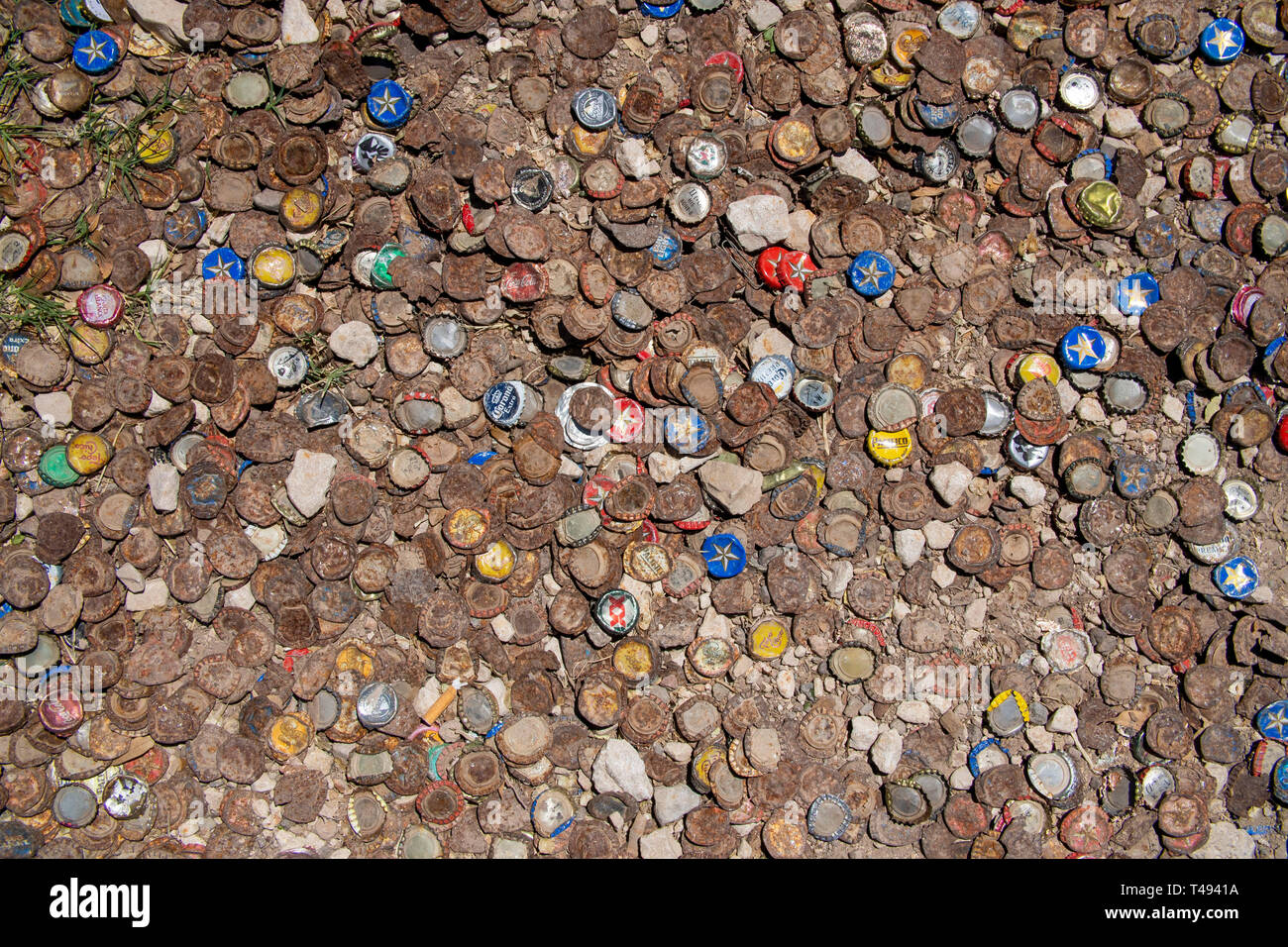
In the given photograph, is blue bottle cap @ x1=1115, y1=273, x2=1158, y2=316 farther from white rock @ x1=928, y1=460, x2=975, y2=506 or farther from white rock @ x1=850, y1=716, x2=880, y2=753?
white rock @ x1=850, y1=716, x2=880, y2=753

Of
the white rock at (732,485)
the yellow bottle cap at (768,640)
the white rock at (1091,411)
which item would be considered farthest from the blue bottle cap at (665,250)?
the white rock at (1091,411)

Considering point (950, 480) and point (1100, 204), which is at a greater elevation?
point (1100, 204)

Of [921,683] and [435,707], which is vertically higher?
[921,683]

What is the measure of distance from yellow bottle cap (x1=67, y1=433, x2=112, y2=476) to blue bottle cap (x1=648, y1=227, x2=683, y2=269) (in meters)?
3.02

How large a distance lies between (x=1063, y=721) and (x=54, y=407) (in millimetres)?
5476

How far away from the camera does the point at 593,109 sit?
15.4 feet

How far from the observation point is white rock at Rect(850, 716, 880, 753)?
4598 mm

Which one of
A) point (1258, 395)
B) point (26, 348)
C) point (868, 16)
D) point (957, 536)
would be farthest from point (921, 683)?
point (26, 348)

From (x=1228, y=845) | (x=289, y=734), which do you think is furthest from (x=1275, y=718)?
(x=289, y=734)

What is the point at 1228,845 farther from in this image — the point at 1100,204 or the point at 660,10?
the point at 660,10

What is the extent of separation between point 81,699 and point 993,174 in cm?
550

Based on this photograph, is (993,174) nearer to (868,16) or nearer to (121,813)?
(868,16)

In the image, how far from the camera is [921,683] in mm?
4672

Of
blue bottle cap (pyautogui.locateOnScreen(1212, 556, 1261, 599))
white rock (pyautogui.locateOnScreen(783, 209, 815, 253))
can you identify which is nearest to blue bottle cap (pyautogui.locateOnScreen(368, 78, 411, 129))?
white rock (pyautogui.locateOnScreen(783, 209, 815, 253))
